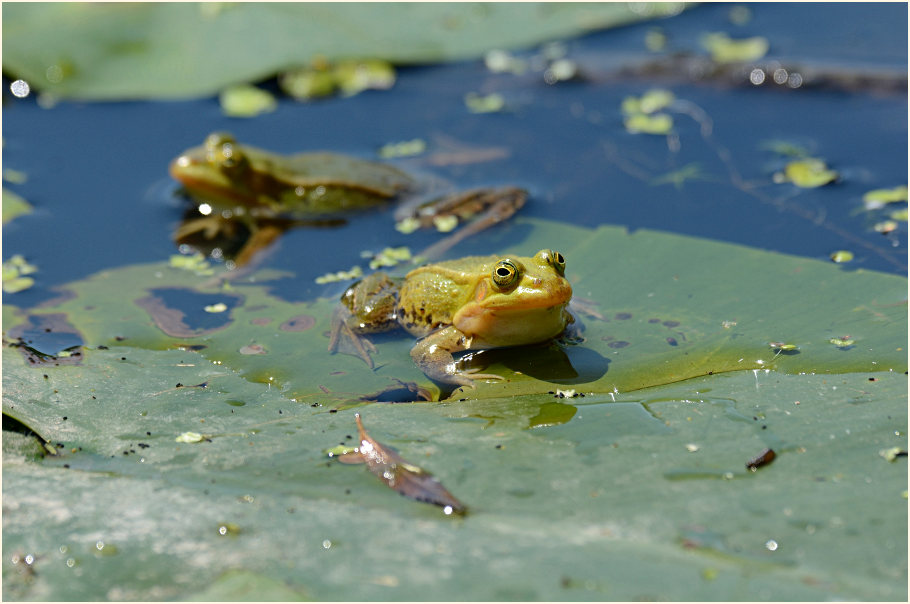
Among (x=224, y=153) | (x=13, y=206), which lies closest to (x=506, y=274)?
(x=224, y=153)

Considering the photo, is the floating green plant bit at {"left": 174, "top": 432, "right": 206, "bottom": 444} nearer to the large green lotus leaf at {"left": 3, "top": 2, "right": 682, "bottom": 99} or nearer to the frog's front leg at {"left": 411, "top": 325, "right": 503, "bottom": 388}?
the frog's front leg at {"left": 411, "top": 325, "right": 503, "bottom": 388}

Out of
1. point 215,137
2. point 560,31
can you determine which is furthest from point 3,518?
point 560,31

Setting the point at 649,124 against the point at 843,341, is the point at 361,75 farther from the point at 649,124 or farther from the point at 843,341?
the point at 843,341

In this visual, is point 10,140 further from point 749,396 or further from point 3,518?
point 749,396

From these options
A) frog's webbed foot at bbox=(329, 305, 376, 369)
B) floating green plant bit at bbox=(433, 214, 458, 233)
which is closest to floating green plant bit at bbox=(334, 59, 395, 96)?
floating green plant bit at bbox=(433, 214, 458, 233)

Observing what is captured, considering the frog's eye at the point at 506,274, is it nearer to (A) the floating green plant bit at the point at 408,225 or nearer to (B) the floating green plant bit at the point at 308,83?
(A) the floating green plant bit at the point at 408,225

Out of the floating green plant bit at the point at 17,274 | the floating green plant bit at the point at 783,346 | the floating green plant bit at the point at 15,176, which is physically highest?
the floating green plant bit at the point at 15,176

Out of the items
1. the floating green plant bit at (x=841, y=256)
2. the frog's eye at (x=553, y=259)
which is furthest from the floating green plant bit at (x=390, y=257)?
the floating green plant bit at (x=841, y=256)
